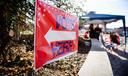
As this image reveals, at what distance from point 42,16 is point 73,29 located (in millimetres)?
2974

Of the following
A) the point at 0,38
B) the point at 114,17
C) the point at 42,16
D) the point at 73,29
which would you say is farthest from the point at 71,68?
the point at 114,17

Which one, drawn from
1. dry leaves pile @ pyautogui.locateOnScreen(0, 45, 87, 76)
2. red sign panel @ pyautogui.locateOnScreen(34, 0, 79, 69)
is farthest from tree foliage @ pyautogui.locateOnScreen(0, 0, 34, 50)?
red sign panel @ pyautogui.locateOnScreen(34, 0, 79, 69)

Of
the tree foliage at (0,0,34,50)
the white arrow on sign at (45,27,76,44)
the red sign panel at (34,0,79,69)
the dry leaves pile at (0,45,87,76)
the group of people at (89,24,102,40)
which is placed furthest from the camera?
the group of people at (89,24,102,40)

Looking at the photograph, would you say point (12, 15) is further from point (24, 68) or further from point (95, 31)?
point (95, 31)

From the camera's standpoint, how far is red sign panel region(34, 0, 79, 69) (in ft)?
12.6

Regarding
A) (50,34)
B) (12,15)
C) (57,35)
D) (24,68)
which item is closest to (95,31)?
(24,68)

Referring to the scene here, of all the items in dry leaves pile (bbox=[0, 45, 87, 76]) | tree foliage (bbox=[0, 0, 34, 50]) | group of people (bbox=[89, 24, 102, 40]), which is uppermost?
tree foliage (bbox=[0, 0, 34, 50])

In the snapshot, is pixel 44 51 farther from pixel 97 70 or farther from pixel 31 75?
pixel 97 70

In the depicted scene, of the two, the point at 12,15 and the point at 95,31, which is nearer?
the point at 12,15

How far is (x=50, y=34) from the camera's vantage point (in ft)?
14.6

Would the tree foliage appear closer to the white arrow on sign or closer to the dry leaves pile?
the dry leaves pile

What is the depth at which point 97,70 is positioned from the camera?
7.15 m

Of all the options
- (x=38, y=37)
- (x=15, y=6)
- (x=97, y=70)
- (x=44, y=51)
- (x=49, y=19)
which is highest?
(x=15, y=6)

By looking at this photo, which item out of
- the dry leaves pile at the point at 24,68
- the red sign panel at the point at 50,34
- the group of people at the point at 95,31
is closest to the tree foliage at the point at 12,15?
the dry leaves pile at the point at 24,68
